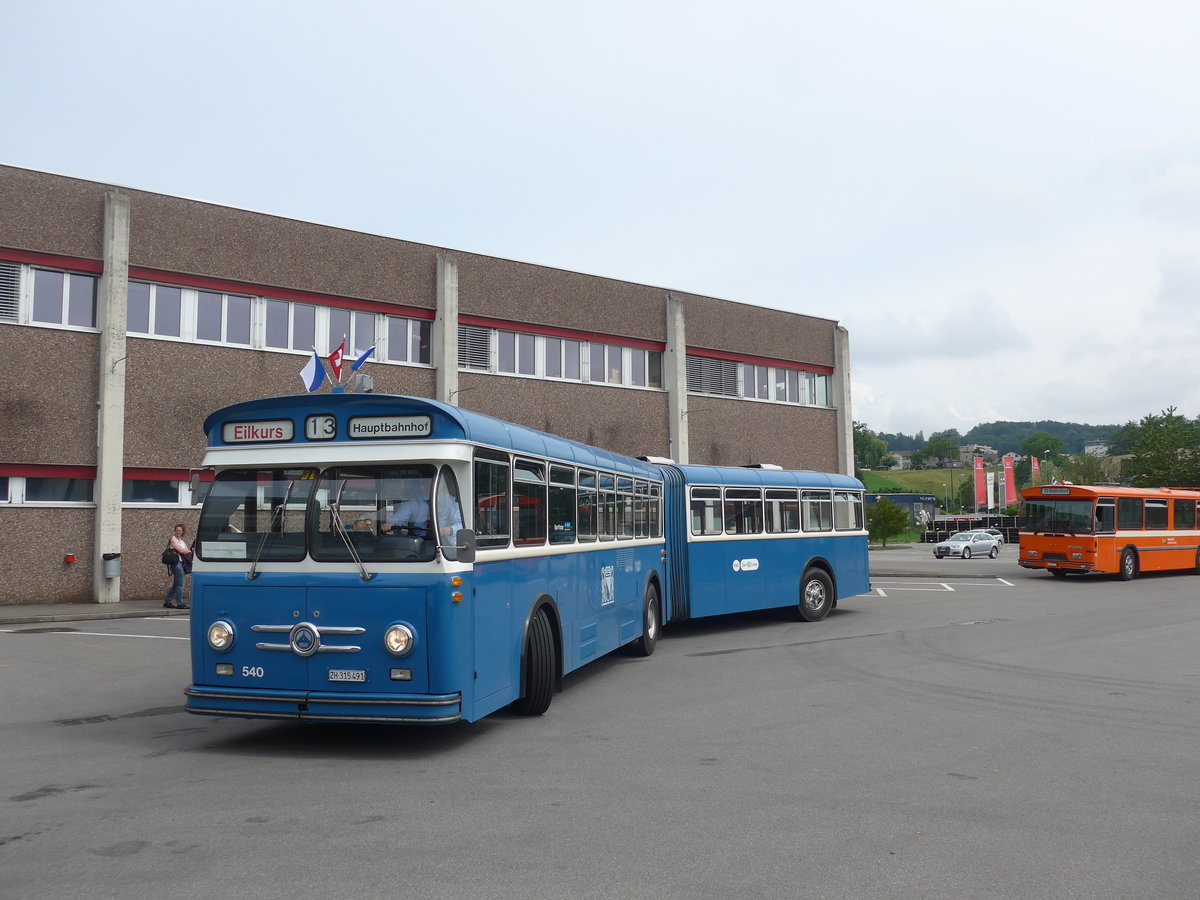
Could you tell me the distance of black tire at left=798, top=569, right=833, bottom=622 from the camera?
61.9 feet

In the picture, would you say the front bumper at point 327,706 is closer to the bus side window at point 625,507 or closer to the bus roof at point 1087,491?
the bus side window at point 625,507

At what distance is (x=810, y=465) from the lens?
37.9 meters

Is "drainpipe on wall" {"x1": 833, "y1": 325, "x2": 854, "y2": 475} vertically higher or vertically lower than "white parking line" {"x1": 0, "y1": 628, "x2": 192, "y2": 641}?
higher

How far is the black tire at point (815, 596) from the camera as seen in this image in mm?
18859

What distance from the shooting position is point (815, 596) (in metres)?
19.2

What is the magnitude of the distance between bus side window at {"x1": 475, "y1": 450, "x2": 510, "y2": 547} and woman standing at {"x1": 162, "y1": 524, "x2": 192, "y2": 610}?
46.2 feet

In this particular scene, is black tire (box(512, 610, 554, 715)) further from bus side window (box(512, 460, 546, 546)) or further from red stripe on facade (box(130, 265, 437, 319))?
red stripe on facade (box(130, 265, 437, 319))

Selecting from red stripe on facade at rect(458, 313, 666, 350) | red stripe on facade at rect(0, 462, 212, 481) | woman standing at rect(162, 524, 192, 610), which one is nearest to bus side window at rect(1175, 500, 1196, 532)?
red stripe on facade at rect(458, 313, 666, 350)

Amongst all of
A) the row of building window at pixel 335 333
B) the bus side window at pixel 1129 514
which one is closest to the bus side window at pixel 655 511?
the row of building window at pixel 335 333

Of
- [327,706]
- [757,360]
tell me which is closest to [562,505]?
[327,706]

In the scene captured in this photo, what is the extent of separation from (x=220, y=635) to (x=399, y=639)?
4.97 ft

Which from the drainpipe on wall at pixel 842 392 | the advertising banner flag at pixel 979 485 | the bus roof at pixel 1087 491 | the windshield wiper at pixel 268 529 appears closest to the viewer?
the windshield wiper at pixel 268 529

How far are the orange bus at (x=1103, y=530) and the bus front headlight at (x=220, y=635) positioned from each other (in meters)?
24.6

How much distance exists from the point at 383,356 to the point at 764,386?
15003mm
